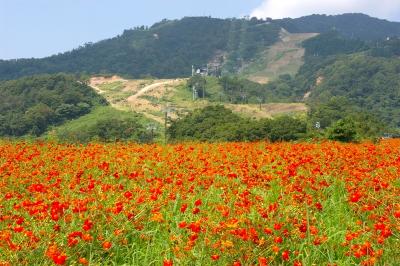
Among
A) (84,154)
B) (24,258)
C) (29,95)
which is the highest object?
(24,258)

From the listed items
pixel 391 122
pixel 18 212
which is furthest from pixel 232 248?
pixel 391 122

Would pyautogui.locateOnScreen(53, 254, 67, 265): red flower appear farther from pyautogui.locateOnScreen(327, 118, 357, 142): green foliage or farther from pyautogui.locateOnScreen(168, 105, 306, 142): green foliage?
pyautogui.locateOnScreen(168, 105, 306, 142): green foliage

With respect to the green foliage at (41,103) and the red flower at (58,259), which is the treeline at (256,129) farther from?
the green foliage at (41,103)

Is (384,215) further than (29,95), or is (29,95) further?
(29,95)

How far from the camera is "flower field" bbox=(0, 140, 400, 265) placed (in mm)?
4477

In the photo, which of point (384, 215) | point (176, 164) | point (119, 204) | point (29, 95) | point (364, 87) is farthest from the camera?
point (364, 87)

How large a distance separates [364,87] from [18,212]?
20181 centimetres

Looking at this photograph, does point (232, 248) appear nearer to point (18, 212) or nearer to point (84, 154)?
point (18, 212)

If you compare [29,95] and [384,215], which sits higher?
[384,215]

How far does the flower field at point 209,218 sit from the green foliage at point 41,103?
117287 millimetres

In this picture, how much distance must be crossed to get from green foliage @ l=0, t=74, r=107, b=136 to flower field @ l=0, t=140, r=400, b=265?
117287 mm

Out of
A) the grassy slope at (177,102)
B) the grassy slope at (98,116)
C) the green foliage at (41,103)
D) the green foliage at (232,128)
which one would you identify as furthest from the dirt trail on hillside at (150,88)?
the green foliage at (232,128)

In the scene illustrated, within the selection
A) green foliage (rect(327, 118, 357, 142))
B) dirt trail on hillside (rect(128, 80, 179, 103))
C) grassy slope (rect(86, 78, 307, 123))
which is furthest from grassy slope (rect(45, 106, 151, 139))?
green foliage (rect(327, 118, 357, 142))

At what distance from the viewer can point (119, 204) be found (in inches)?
204
